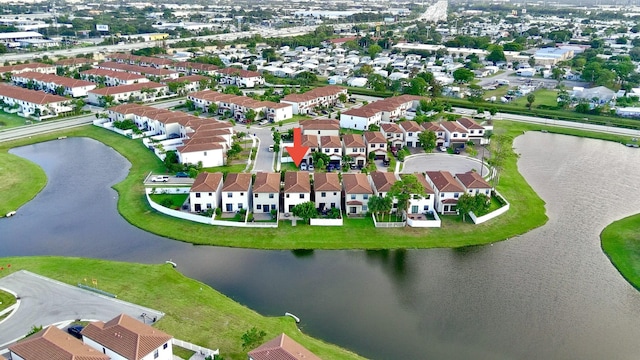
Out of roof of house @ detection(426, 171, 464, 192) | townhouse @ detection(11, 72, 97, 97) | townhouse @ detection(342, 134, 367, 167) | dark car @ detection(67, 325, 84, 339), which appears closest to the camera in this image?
dark car @ detection(67, 325, 84, 339)

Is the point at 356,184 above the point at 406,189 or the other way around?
the other way around

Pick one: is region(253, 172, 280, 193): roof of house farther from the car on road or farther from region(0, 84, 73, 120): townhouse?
region(0, 84, 73, 120): townhouse

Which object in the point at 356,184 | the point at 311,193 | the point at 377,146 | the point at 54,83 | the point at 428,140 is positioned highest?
the point at 54,83

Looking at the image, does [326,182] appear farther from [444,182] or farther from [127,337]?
[127,337]

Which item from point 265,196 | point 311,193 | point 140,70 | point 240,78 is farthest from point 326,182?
point 140,70

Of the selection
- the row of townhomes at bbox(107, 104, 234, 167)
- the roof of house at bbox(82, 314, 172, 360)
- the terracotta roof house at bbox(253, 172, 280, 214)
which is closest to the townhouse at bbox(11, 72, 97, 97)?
the row of townhomes at bbox(107, 104, 234, 167)

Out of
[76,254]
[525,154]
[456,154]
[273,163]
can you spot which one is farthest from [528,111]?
[76,254]

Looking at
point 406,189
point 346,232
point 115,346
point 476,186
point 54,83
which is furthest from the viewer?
point 54,83
